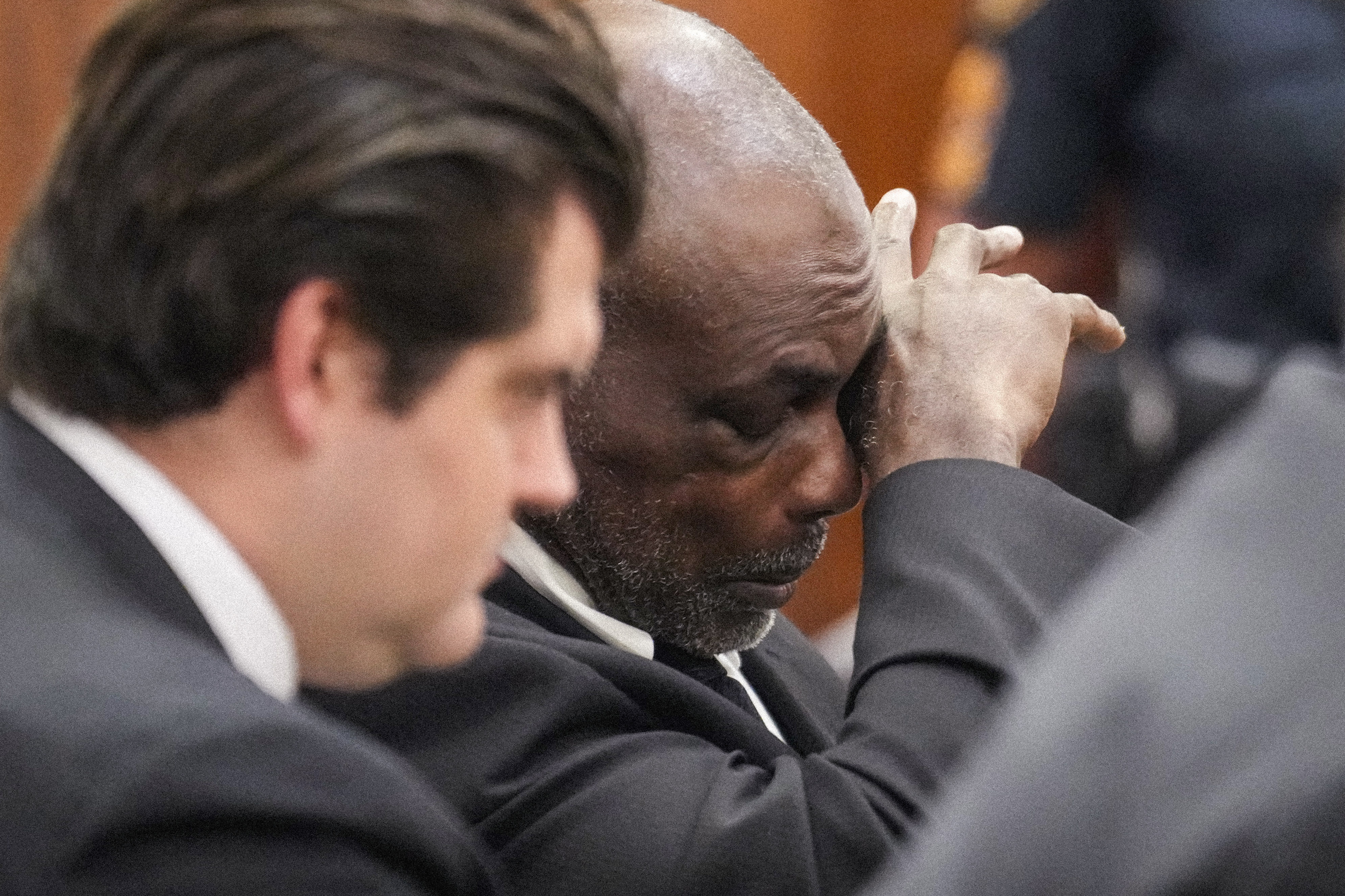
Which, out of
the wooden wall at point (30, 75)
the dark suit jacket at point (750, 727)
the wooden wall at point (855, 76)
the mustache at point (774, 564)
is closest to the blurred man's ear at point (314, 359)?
the dark suit jacket at point (750, 727)

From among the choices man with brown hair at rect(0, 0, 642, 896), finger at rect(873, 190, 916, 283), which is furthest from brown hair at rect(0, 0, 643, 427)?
finger at rect(873, 190, 916, 283)

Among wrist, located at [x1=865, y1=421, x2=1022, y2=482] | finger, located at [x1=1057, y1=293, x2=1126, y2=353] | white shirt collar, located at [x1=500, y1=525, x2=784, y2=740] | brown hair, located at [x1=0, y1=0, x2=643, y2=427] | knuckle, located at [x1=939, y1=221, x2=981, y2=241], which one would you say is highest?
brown hair, located at [x1=0, y1=0, x2=643, y2=427]

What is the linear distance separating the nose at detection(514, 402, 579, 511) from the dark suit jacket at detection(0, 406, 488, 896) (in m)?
0.16

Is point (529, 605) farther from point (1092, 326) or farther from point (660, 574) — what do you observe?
point (1092, 326)

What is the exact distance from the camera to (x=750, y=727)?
1.36 metres

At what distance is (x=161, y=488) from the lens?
93 cm

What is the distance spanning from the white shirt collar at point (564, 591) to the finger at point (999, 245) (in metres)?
0.46

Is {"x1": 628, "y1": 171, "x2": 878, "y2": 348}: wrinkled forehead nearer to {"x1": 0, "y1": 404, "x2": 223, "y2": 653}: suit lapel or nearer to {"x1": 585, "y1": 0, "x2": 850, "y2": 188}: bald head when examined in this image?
{"x1": 585, "y1": 0, "x2": 850, "y2": 188}: bald head

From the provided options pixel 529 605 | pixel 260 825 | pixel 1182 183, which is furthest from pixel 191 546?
pixel 1182 183

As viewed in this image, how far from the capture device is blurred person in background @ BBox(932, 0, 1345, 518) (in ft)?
9.52

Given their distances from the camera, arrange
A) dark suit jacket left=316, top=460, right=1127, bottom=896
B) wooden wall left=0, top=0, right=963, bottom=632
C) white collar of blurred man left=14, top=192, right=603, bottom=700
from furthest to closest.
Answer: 1. wooden wall left=0, top=0, right=963, bottom=632
2. dark suit jacket left=316, top=460, right=1127, bottom=896
3. white collar of blurred man left=14, top=192, right=603, bottom=700

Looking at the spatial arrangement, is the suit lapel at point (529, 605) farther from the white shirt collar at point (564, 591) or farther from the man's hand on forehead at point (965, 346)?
the man's hand on forehead at point (965, 346)

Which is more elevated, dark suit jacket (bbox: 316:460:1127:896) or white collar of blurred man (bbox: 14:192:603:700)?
white collar of blurred man (bbox: 14:192:603:700)

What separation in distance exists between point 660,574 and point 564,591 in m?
0.08
